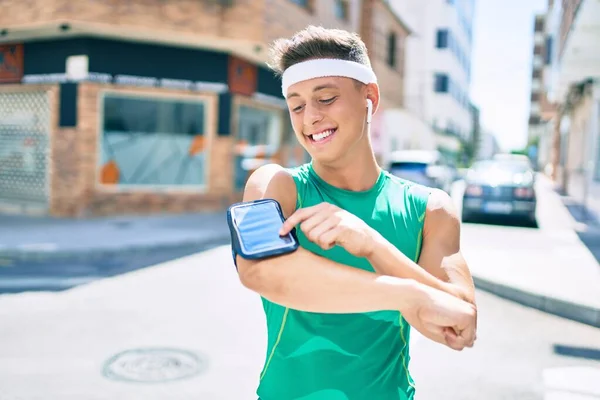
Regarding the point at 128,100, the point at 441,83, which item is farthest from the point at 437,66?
the point at 128,100

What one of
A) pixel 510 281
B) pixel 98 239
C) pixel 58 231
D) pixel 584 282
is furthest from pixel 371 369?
pixel 58 231

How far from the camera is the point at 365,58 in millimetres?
1435

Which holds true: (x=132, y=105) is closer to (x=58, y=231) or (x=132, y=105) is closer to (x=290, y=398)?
(x=58, y=231)

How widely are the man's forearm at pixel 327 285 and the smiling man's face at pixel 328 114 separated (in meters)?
0.33

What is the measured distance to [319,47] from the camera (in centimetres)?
137

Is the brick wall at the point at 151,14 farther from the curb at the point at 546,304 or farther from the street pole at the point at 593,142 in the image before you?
the street pole at the point at 593,142

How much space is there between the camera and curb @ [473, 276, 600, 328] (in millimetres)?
6055

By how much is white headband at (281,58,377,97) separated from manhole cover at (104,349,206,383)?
10.3ft

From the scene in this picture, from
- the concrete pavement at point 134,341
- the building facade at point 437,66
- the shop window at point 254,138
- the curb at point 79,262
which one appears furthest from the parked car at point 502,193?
the building facade at point 437,66

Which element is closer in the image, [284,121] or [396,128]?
[284,121]

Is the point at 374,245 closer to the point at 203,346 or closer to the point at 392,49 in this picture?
the point at 203,346

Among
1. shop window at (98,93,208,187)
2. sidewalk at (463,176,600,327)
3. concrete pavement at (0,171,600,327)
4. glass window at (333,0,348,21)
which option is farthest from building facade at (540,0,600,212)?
shop window at (98,93,208,187)

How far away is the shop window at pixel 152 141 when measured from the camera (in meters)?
14.5

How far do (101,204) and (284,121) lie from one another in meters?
6.50
